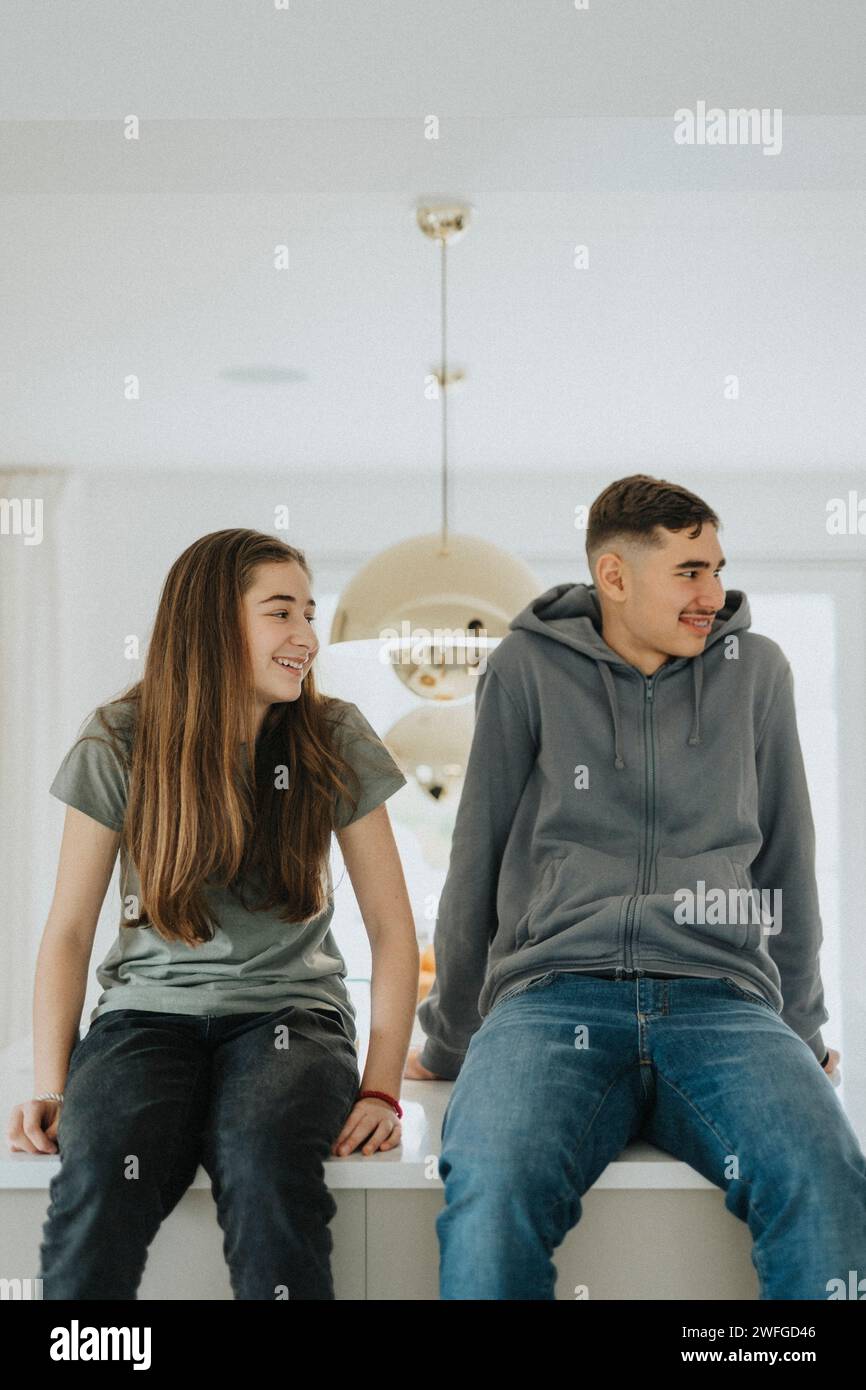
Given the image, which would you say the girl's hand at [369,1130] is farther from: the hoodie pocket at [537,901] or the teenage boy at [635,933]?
the hoodie pocket at [537,901]

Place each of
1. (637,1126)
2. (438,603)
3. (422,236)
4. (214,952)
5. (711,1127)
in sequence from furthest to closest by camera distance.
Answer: (422,236) < (438,603) < (214,952) < (637,1126) < (711,1127)

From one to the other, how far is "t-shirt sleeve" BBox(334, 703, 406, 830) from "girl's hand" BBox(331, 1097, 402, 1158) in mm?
347

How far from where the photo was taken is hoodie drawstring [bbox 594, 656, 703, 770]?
1729mm

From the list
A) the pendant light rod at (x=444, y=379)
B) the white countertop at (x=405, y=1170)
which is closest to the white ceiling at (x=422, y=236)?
the pendant light rod at (x=444, y=379)

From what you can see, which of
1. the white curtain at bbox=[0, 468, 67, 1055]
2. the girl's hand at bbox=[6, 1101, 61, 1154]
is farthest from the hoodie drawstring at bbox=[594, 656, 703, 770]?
the white curtain at bbox=[0, 468, 67, 1055]

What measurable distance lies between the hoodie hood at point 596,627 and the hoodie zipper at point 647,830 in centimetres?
3

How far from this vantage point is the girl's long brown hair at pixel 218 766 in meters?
1.64

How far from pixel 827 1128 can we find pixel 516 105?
4.84 feet

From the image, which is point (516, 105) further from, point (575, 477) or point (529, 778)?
point (575, 477)

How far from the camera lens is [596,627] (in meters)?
1.87

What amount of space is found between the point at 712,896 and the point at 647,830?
115 mm

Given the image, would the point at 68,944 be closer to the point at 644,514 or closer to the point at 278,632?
the point at 278,632

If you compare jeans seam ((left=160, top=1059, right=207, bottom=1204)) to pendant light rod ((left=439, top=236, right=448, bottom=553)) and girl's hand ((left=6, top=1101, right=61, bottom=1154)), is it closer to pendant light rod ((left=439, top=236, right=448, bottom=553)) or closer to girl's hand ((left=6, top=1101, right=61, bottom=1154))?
girl's hand ((left=6, top=1101, right=61, bottom=1154))

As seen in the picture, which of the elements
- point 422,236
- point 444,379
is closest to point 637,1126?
point 422,236
